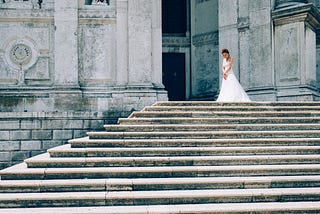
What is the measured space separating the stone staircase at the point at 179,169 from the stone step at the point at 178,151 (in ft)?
0.07

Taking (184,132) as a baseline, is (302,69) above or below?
above

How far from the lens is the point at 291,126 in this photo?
9.86 meters

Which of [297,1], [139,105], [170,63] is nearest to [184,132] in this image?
[139,105]

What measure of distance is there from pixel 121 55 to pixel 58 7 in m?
2.71

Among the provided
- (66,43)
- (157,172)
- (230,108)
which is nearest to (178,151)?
(157,172)

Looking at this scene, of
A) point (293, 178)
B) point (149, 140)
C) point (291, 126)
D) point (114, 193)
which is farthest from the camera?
point (291, 126)

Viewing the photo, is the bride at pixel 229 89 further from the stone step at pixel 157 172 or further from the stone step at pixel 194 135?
the stone step at pixel 157 172

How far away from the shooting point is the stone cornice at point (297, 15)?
13.6m

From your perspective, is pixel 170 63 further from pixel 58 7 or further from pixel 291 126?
pixel 291 126

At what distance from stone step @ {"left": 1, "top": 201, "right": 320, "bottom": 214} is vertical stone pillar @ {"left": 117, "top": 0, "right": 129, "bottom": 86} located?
722 centimetres

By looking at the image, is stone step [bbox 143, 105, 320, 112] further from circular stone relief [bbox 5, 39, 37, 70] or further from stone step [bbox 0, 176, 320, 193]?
circular stone relief [bbox 5, 39, 37, 70]

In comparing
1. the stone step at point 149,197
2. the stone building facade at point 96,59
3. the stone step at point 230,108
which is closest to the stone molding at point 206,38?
the stone building facade at point 96,59

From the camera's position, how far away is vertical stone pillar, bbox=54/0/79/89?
13328 mm

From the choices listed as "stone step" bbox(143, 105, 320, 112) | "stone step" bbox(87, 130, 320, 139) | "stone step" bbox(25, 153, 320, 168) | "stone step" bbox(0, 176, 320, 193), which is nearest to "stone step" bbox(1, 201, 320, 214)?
"stone step" bbox(0, 176, 320, 193)
